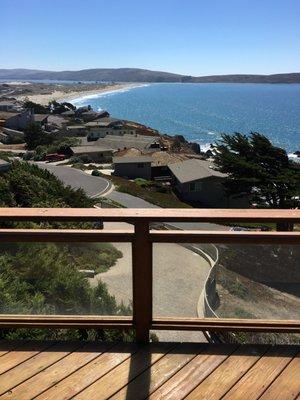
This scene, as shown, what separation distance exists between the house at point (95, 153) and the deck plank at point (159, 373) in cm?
5923

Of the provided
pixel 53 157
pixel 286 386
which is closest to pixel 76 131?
pixel 53 157

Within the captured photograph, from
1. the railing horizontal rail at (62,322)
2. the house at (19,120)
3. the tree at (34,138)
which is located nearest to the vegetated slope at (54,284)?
the railing horizontal rail at (62,322)

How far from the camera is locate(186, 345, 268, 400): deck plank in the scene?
3172 mm

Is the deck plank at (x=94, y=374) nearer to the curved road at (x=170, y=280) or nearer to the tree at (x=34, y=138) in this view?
the curved road at (x=170, y=280)

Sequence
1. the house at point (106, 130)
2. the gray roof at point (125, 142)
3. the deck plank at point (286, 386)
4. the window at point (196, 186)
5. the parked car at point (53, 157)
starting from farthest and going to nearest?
the house at point (106, 130) → the gray roof at point (125, 142) → the parked car at point (53, 157) → the window at point (196, 186) → the deck plank at point (286, 386)

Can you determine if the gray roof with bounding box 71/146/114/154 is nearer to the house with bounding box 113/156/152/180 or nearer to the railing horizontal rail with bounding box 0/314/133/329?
the house with bounding box 113/156/152/180

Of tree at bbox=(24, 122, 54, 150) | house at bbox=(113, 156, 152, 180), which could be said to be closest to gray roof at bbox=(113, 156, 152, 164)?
house at bbox=(113, 156, 152, 180)

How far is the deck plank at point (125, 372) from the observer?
317 cm

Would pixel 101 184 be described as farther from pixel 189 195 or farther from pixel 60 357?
pixel 60 357

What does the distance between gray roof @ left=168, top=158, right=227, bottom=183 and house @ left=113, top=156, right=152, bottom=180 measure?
2.87 metres

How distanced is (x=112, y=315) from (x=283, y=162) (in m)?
34.4

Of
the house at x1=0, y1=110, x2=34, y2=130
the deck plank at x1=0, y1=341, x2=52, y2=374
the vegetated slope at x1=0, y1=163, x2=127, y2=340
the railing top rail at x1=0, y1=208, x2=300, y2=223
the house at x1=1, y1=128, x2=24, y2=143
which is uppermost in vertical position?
the railing top rail at x1=0, y1=208, x2=300, y2=223

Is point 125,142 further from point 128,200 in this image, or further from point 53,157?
point 128,200

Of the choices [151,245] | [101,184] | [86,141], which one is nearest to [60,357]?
[151,245]
